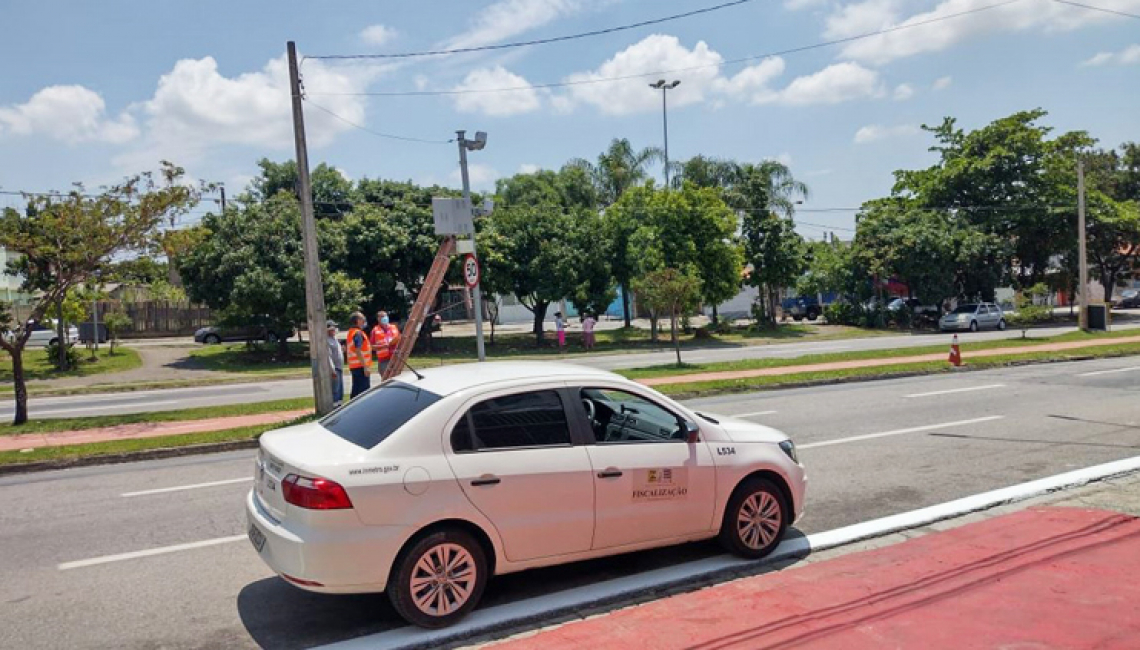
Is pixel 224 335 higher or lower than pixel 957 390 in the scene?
higher

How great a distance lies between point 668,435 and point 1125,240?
2209 inches

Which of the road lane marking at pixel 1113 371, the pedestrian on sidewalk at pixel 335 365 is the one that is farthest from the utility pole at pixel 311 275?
the road lane marking at pixel 1113 371

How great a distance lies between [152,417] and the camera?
15172 mm

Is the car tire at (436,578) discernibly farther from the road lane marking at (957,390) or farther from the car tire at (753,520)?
the road lane marking at (957,390)

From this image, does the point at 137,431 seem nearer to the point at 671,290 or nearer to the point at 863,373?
the point at 671,290

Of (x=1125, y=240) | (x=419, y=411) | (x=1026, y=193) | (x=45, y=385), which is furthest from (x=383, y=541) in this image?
(x=1125, y=240)

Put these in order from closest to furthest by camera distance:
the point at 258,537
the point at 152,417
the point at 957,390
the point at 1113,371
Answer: the point at 258,537 → the point at 152,417 → the point at 957,390 → the point at 1113,371

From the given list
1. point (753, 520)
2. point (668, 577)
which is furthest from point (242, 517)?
point (753, 520)

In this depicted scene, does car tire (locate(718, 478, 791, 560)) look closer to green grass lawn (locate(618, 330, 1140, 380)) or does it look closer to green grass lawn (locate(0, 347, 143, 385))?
green grass lawn (locate(618, 330, 1140, 380))

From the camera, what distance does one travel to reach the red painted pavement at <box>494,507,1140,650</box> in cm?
470

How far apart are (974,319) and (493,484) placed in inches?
1705

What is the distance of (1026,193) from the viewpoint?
48781 millimetres

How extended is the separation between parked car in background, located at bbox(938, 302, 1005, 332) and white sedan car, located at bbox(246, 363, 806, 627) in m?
40.7

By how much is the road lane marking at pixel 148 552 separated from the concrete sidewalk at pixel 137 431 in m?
6.46
